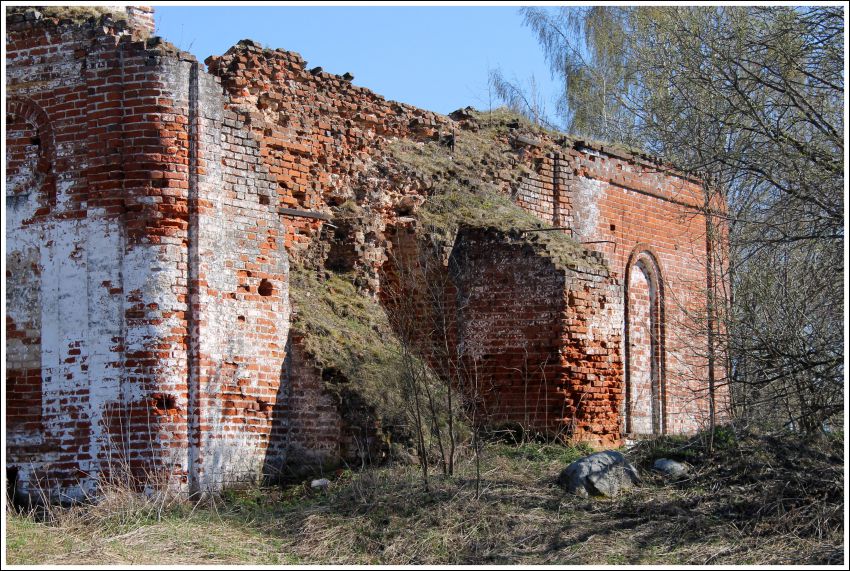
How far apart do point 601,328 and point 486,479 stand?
3.21 meters

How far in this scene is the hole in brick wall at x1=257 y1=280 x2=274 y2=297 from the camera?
10.3 metres

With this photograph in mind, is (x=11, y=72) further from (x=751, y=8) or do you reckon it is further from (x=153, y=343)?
(x=751, y=8)

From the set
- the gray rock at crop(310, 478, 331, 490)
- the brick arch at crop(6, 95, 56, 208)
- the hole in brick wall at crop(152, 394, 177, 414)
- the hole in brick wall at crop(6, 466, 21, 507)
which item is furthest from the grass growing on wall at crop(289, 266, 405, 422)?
the hole in brick wall at crop(6, 466, 21, 507)

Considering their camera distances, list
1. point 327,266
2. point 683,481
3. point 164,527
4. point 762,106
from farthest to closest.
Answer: point 327,266
point 683,481
point 762,106
point 164,527

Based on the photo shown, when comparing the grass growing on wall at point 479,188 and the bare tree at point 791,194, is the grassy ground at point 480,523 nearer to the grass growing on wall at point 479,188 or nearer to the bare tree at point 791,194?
the bare tree at point 791,194

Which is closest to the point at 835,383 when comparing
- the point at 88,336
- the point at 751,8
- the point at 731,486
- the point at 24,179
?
the point at 731,486

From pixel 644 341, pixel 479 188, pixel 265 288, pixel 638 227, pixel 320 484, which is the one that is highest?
pixel 479 188

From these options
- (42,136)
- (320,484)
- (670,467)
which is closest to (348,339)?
(320,484)

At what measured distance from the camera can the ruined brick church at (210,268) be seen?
9523 millimetres

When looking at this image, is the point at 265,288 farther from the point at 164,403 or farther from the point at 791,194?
the point at 791,194

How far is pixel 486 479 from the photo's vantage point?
9781mm

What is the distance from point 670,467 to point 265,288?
394 cm

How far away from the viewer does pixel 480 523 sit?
28.8ft

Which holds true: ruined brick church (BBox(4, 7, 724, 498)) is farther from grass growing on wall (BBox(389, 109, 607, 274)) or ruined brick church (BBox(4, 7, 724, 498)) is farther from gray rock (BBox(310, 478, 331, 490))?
gray rock (BBox(310, 478, 331, 490))
